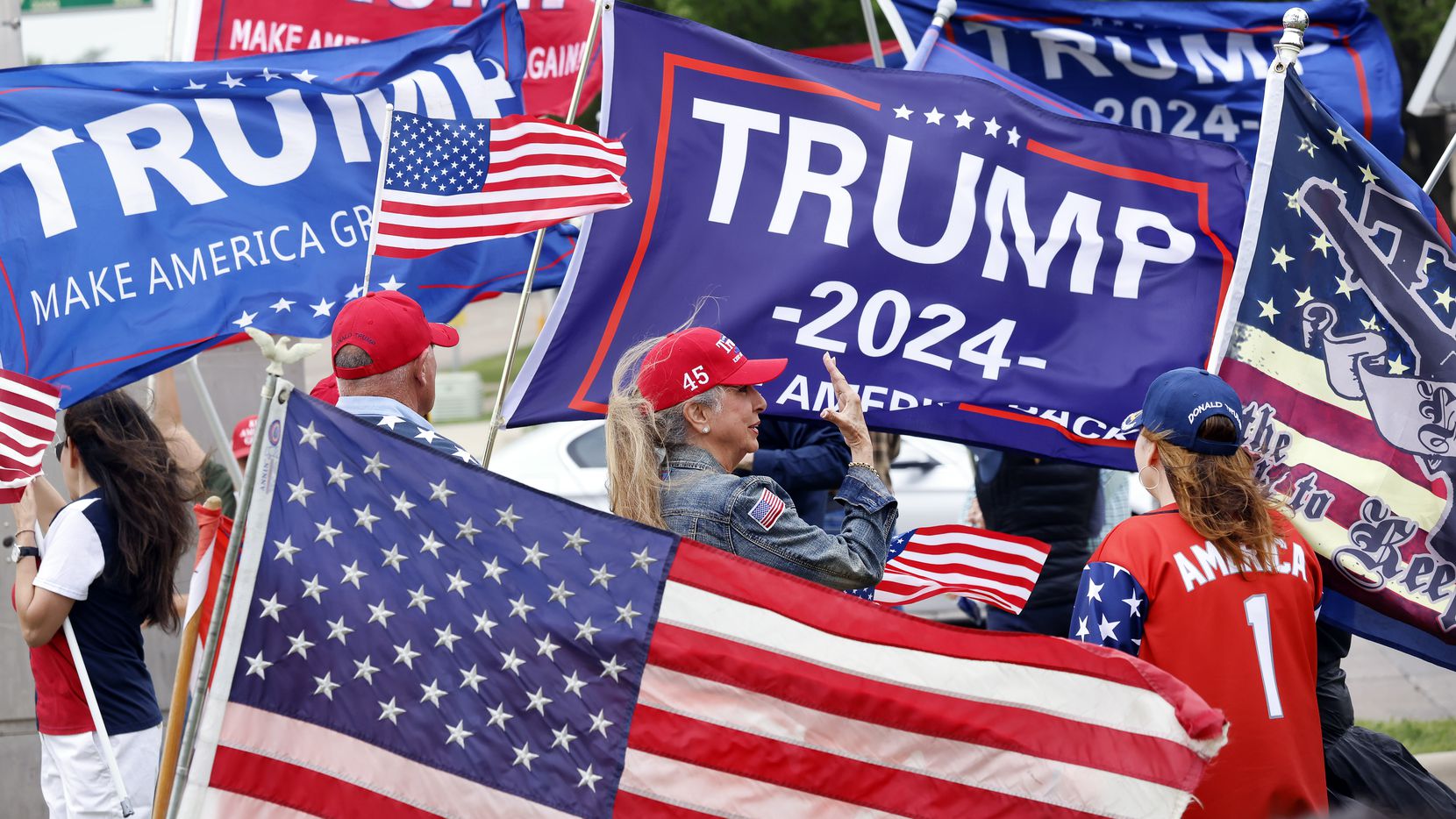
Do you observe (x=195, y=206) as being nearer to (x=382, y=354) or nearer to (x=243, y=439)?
(x=243, y=439)

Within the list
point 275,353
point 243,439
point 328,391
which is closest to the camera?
point 275,353

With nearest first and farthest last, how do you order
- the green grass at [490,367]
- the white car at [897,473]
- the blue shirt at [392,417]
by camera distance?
the blue shirt at [392,417], the white car at [897,473], the green grass at [490,367]

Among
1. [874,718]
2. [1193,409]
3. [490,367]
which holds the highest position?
[1193,409]

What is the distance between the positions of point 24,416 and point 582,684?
2234mm

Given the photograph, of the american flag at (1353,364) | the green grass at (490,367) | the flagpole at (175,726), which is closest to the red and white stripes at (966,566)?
the american flag at (1353,364)

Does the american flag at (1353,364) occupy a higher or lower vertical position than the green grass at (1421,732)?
higher

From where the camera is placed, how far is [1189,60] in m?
7.20

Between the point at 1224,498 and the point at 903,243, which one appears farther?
the point at 903,243

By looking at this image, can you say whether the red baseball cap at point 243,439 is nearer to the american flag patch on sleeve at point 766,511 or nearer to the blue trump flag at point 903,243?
the blue trump flag at point 903,243

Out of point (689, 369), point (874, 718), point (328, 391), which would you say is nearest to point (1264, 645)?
point (874, 718)

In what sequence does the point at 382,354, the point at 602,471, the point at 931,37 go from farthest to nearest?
1. the point at 602,471
2. the point at 931,37
3. the point at 382,354

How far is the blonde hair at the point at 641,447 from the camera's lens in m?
3.63

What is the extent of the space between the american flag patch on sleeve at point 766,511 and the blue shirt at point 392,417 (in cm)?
89

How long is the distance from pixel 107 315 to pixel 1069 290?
3.12 meters
